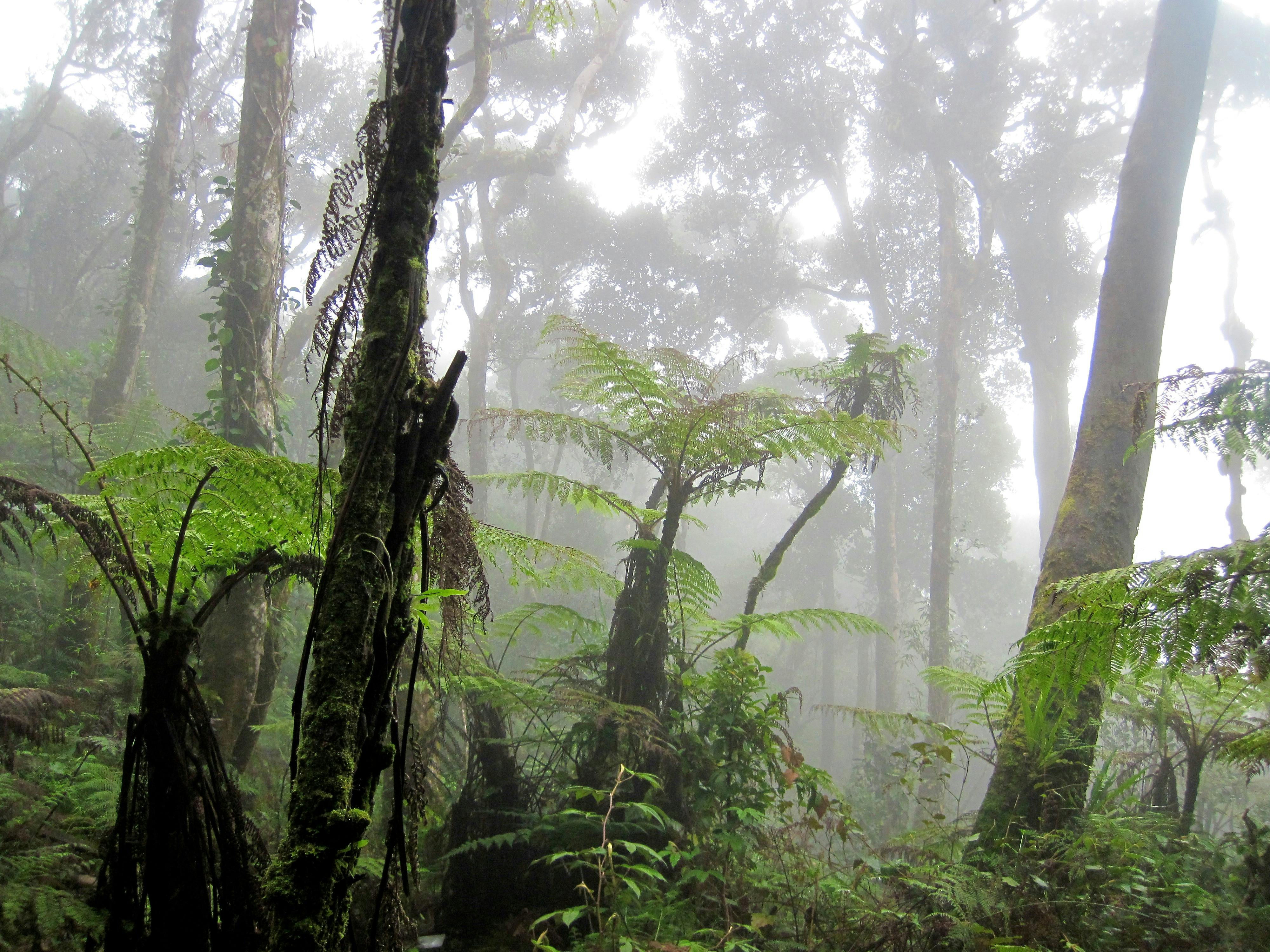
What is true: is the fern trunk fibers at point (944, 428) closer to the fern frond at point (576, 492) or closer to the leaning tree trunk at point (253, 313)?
the fern frond at point (576, 492)

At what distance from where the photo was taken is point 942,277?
50.7 feet

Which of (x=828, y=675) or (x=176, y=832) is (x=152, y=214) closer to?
(x=176, y=832)

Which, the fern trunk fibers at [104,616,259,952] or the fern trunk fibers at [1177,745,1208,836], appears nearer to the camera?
the fern trunk fibers at [104,616,259,952]

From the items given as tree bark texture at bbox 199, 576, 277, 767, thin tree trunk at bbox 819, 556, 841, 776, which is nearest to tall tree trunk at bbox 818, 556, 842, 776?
thin tree trunk at bbox 819, 556, 841, 776

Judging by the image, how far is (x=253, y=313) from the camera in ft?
14.7

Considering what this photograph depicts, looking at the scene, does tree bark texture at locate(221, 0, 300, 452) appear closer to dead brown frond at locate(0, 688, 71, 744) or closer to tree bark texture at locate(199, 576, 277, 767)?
tree bark texture at locate(199, 576, 277, 767)

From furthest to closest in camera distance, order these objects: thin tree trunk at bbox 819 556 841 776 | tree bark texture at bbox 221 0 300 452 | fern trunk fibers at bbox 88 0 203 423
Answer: thin tree trunk at bbox 819 556 841 776
fern trunk fibers at bbox 88 0 203 423
tree bark texture at bbox 221 0 300 452

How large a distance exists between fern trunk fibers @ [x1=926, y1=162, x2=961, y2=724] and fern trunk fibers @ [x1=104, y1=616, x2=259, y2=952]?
984 centimetres

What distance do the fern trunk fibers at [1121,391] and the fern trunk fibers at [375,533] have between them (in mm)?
2475

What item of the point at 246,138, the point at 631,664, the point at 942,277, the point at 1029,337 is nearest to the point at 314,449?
the point at 246,138

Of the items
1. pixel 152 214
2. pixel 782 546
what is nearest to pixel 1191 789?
pixel 782 546

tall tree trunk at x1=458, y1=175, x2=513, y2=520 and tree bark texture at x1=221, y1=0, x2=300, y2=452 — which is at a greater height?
tall tree trunk at x1=458, y1=175, x2=513, y2=520

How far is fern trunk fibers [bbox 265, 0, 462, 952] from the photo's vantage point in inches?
38.0

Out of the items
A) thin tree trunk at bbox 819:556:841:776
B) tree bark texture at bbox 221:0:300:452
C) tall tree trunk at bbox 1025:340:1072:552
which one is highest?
tall tree trunk at bbox 1025:340:1072:552
